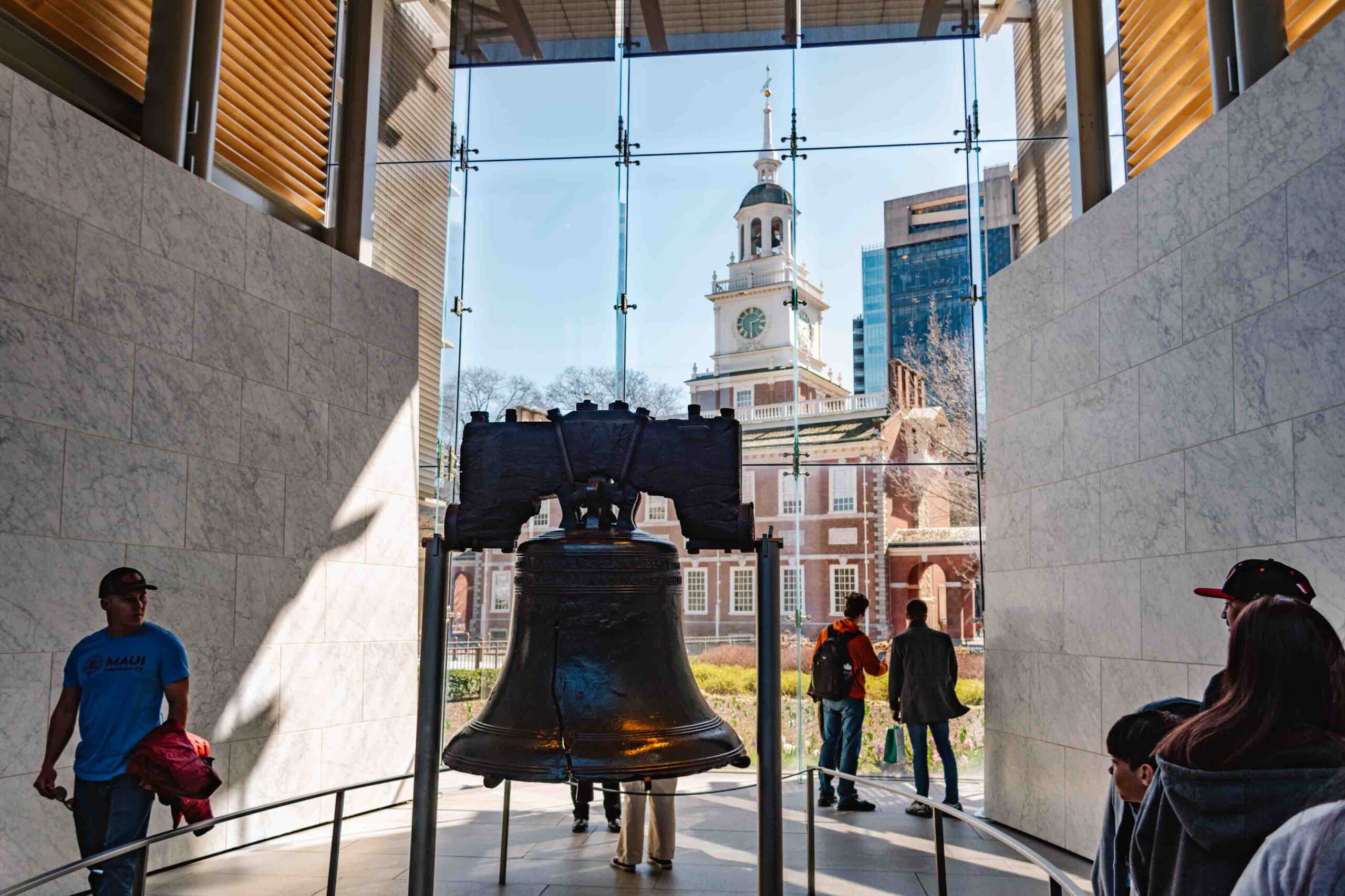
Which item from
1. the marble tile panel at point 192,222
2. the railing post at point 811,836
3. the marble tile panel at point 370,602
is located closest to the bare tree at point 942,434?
the marble tile panel at point 370,602

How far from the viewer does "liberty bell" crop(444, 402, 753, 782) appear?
97.7 inches

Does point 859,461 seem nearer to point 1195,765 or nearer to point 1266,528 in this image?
point 1266,528

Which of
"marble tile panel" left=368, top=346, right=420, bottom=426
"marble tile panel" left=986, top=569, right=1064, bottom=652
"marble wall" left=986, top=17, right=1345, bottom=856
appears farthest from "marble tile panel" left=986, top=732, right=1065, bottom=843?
"marble tile panel" left=368, top=346, right=420, bottom=426

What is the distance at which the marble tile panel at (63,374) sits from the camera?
468 centimetres

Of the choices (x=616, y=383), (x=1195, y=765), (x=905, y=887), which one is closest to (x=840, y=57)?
(x=616, y=383)

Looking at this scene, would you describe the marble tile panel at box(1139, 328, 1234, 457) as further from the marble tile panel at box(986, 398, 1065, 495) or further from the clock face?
the clock face

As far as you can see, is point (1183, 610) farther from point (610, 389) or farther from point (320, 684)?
point (610, 389)

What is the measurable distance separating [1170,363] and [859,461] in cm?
415

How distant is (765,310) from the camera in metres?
9.48

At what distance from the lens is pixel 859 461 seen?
30.0 ft

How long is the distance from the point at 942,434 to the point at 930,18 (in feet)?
12.0

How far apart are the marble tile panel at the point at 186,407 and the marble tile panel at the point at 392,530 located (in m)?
1.41

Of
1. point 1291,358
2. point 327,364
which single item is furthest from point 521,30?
point 1291,358

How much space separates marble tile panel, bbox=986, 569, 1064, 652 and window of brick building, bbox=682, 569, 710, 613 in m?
2.93
